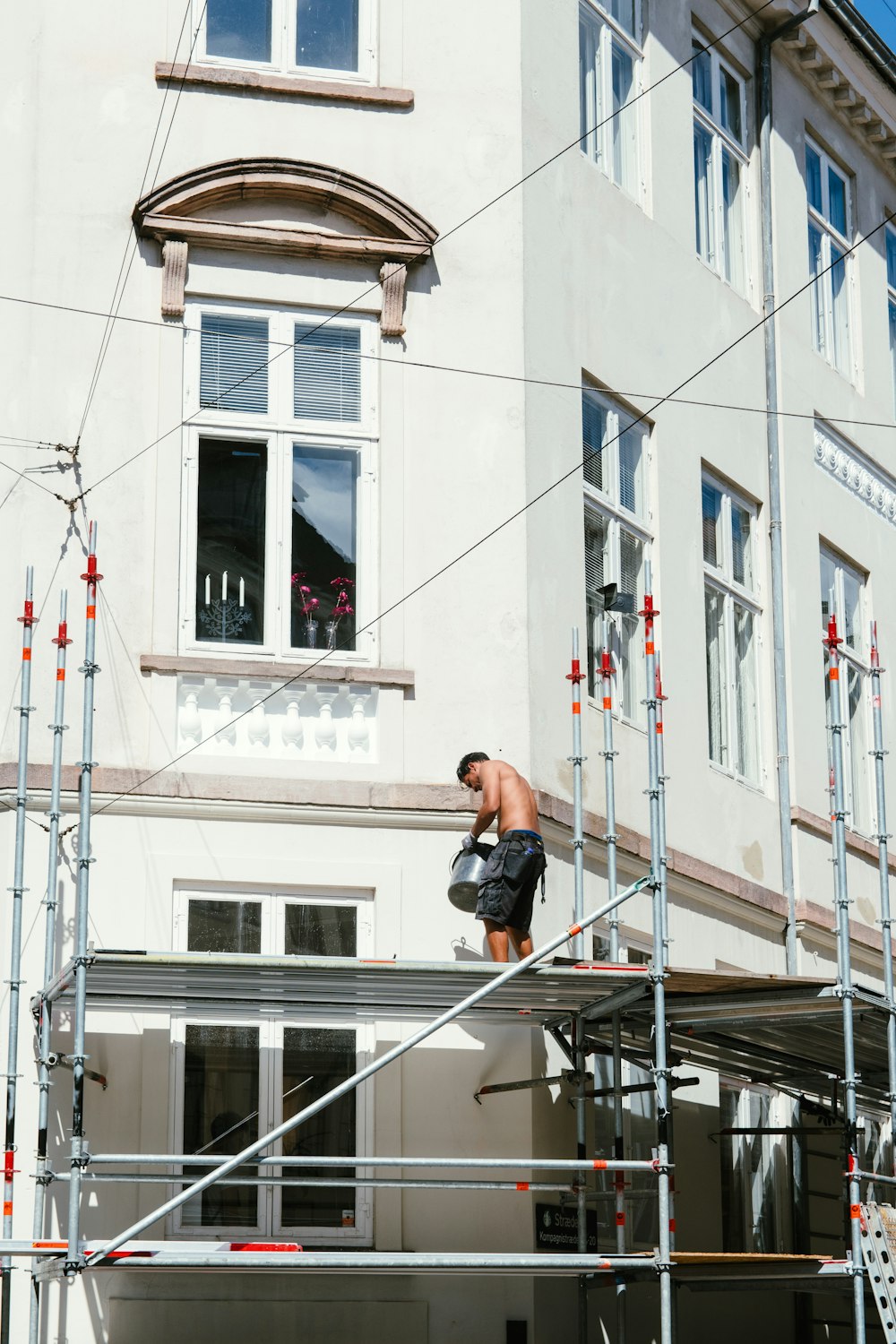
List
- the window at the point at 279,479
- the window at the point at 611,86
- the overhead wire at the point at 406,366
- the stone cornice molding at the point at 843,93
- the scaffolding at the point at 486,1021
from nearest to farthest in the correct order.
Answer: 1. the scaffolding at the point at 486,1021
2. the overhead wire at the point at 406,366
3. the window at the point at 279,479
4. the window at the point at 611,86
5. the stone cornice molding at the point at 843,93

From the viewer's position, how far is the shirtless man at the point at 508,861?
1319 cm

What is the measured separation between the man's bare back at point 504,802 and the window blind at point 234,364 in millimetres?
2950

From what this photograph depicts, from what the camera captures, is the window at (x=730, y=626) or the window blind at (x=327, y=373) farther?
the window at (x=730, y=626)

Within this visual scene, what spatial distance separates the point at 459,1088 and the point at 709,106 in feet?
30.6

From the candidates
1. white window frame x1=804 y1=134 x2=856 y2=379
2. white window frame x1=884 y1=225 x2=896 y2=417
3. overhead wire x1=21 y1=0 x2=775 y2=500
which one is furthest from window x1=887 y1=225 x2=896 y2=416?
overhead wire x1=21 y1=0 x2=775 y2=500

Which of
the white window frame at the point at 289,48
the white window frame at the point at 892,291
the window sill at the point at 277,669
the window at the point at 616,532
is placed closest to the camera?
the window sill at the point at 277,669

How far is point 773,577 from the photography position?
18438mm

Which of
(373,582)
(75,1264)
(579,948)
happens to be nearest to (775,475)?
(373,582)

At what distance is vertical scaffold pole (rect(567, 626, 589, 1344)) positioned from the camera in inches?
516

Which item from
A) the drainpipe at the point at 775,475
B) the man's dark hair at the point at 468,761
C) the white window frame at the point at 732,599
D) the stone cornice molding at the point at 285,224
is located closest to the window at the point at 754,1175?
the drainpipe at the point at 775,475

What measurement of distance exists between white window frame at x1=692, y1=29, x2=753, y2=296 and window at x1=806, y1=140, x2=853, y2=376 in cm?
132

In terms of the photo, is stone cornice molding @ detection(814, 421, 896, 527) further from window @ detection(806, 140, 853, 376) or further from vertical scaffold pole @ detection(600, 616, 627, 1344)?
vertical scaffold pole @ detection(600, 616, 627, 1344)

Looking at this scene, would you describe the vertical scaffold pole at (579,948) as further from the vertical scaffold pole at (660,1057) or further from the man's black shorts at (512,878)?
the vertical scaffold pole at (660,1057)

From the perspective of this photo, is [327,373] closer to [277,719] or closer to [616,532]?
[277,719]
